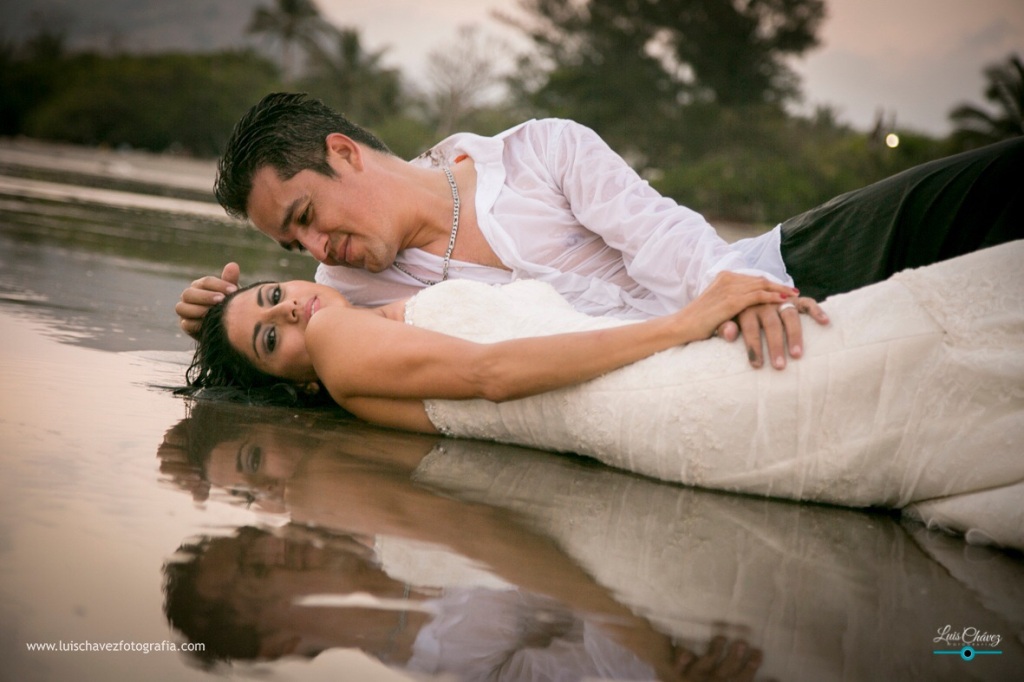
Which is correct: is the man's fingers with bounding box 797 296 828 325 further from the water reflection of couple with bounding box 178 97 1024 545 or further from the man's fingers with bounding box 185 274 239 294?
the man's fingers with bounding box 185 274 239 294

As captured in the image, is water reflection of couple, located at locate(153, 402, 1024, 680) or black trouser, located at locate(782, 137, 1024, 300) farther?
black trouser, located at locate(782, 137, 1024, 300)

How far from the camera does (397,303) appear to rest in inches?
120

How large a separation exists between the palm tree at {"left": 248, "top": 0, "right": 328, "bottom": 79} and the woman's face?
193 feet

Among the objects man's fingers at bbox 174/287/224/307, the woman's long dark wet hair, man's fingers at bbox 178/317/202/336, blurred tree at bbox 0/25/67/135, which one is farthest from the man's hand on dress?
blurred tree at bbox 0/25/67/135

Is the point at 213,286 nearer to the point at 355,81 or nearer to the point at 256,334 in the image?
the point at 256,334

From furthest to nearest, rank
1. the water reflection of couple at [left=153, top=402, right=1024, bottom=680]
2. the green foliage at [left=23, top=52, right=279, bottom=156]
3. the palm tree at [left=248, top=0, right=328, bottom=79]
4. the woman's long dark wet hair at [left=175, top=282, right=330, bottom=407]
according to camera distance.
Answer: the palm tree at [left=248, top=0, right=328, bottom=79] < the green foliage at [left=23, top=52, right=279, bottom=156] < the woman's long dark wet hair at [left=175, top=282, right=330, bottom=407] < the water reflection of couple at [left=153, top=402, right=1024, bottom=680]

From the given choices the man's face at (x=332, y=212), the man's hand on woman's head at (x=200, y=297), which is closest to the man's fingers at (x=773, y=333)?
the man's face at (x=332, y=212)

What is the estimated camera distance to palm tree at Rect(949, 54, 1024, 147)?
33.9 metres

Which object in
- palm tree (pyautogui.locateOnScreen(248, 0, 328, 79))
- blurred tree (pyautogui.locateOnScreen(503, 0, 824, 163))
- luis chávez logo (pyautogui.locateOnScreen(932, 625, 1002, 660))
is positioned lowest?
luis chávez logo (pyautogui.locateOnScreen(932, 625, 1002, 660))

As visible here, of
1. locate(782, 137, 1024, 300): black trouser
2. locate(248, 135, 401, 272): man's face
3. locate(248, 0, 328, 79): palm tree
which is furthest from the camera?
locate(248, 0, 328, 79): palm tree

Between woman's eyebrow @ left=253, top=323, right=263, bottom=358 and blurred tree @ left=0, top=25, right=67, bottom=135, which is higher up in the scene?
blurred tree @ left=0, top=25, right=67, bottom=135

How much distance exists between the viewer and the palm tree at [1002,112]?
3388 cm

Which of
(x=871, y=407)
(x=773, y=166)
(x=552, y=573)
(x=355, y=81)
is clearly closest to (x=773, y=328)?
(x=871, y=407)

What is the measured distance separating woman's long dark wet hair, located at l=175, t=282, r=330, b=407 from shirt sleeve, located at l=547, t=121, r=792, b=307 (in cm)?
114
